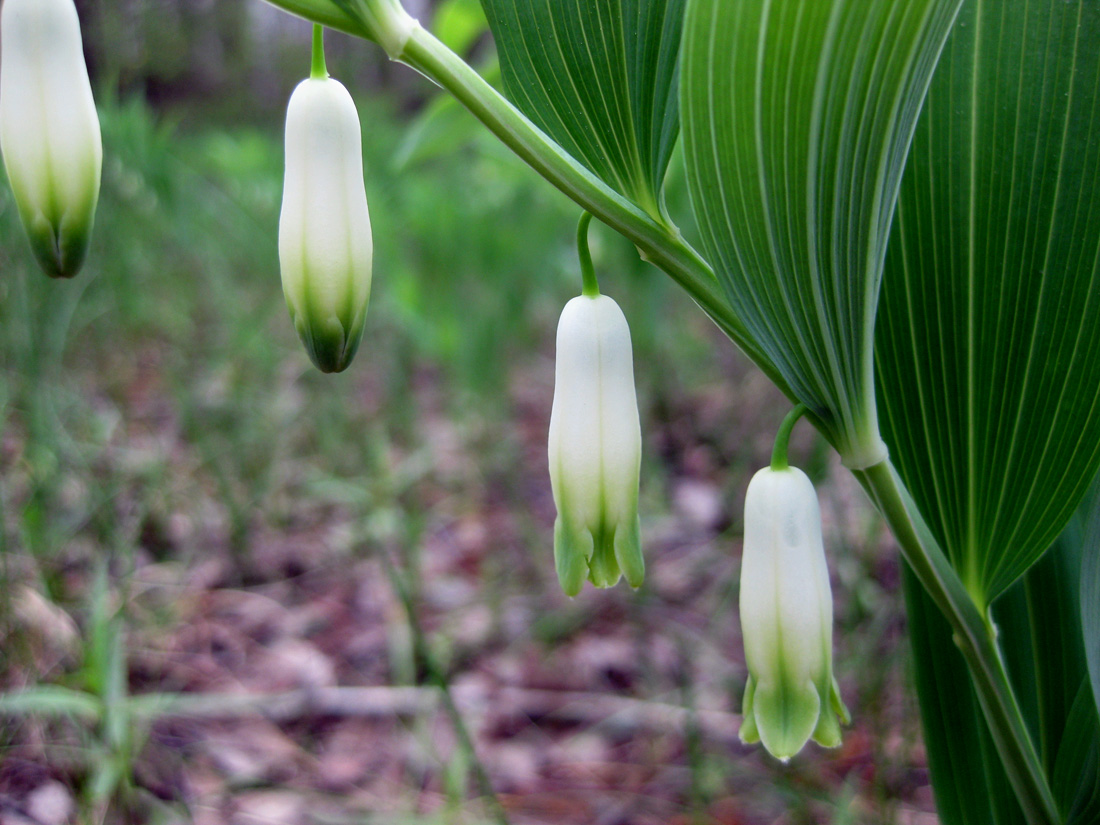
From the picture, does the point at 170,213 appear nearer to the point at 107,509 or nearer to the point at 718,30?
the point at 107,509

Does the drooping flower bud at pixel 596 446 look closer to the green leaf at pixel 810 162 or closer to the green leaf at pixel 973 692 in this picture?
the green leaf at pixel 810 162

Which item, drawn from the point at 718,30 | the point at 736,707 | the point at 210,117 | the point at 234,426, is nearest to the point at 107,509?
the point at 234,426

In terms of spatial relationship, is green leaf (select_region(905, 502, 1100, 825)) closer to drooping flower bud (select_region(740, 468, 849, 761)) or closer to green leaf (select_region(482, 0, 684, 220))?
drooping flower bud (select_region(740, 468, 849, 761))

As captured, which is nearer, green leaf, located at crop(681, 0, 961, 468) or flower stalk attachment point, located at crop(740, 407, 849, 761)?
green leaf, located at crop(681, 0, 961, 468)

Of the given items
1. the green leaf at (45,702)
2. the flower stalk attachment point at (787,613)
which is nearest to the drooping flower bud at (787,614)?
the flower stalk attachment point at (787,613)

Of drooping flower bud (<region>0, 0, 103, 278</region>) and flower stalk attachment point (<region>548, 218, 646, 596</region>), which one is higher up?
drooping flower bud (<region>0, 0, 103, 278</region>)

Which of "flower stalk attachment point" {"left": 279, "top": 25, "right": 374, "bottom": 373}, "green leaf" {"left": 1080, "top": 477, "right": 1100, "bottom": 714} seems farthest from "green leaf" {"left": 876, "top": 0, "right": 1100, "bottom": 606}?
"flower stalk attachment point" {"left": 279, "top": 25, "right": 374, "bottom": 373}
